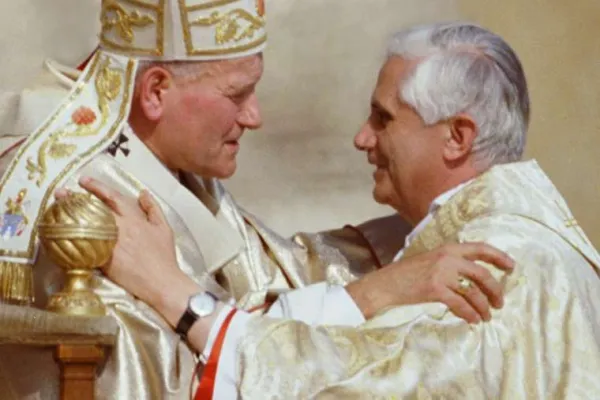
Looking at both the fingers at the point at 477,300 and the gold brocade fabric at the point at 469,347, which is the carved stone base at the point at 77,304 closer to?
the gold brocade fabric at the point at 469,347

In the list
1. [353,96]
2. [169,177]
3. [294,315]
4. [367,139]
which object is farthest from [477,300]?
[353,96]

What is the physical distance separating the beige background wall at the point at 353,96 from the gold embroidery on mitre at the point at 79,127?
136 centimetres

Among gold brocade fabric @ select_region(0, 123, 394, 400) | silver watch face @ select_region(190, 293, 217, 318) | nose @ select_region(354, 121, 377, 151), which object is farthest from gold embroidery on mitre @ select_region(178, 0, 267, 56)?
silver watch face @ select_region(190, 293, 217, 318)

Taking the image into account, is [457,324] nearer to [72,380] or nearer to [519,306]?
[519,306]

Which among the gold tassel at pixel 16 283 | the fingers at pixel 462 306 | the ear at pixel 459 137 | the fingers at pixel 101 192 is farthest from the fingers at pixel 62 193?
the ear at pixel 459 137

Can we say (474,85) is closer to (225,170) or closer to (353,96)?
(225,170)

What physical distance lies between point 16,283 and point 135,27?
2.04ft

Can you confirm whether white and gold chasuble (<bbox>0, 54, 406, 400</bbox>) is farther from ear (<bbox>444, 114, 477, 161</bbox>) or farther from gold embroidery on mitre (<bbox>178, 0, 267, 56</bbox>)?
ear (<bbox>444, 114, 477, 161</bbox>)

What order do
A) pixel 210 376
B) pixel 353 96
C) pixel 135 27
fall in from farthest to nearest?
pixel 353 96
pixel 135 27
pixel 210 376

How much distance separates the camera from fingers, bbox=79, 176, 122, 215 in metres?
3.79

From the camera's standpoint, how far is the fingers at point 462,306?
3.80m

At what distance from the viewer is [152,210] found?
12.8 ft

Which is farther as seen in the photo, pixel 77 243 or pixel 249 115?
pixel 249 115

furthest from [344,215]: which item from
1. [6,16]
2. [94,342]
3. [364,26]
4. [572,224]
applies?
[94,342]
